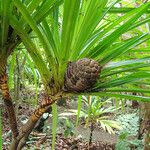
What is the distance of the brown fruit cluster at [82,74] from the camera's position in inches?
15.5

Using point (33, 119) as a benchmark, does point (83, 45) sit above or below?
above

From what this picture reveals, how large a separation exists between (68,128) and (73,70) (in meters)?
2.46

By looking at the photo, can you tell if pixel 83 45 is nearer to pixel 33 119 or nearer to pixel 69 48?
pixel 69 48

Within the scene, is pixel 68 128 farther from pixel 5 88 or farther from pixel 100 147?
pixel 5 88

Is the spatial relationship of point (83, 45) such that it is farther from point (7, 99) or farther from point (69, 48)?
point (7, 99)

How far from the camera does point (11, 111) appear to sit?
0.47m

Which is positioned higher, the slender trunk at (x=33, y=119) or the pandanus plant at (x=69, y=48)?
the pandanus plant at (x=69, y=48)

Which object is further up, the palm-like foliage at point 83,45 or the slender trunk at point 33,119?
the palm-like foliage at point 83,45

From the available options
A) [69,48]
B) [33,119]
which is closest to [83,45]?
[69,48]

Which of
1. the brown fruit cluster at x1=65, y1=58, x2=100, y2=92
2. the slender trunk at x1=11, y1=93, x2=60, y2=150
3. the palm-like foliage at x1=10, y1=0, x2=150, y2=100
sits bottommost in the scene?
the slender trunk at x1=11, y1=93, x2=60, y2=150

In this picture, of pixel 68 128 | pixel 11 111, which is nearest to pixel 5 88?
pixel 11 111

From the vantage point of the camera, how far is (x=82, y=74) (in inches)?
15.6

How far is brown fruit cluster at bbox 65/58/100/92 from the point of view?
1.29ft

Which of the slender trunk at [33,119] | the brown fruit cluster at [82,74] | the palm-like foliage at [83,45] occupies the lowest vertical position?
the slender trunk at [33,119]
